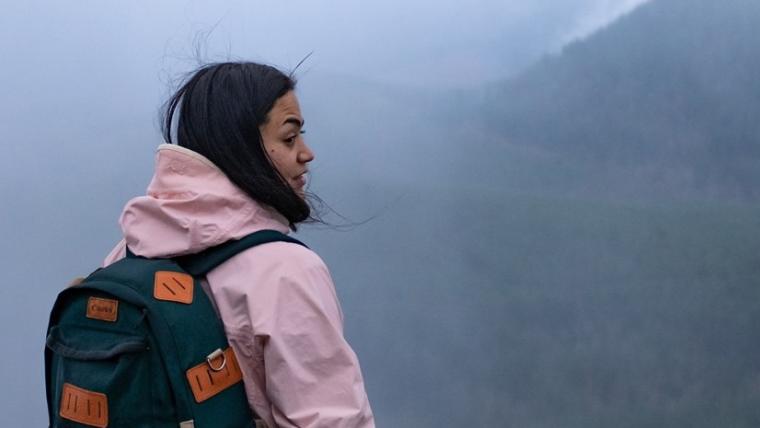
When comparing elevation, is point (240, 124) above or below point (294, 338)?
above

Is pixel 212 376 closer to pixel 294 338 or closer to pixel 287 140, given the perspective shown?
pixel 294 338

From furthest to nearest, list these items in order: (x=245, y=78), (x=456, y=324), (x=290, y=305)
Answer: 1. (x=456, y=324)
2. (x=245, y=78)
3. (x=290, y=305)

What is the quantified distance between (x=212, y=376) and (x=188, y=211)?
16cm

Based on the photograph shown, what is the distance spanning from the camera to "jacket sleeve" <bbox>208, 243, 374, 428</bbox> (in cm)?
84

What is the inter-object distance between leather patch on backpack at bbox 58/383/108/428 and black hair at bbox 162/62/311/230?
0.80 feet

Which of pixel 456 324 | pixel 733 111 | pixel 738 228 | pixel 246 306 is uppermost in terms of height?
pixel 733 111

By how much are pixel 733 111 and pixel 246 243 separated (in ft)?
5.03

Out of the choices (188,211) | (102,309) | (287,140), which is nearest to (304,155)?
(287,140)

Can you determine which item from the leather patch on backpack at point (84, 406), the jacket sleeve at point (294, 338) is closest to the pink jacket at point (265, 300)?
the jacket sleeve at point (294, 338)

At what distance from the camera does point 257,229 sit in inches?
36.1

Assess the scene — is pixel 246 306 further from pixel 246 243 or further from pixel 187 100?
pixel 187 100

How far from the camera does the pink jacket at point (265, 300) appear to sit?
0.84 metres

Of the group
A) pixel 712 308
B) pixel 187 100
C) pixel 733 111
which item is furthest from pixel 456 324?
pixel 187 100

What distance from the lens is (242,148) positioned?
3.10 ft
